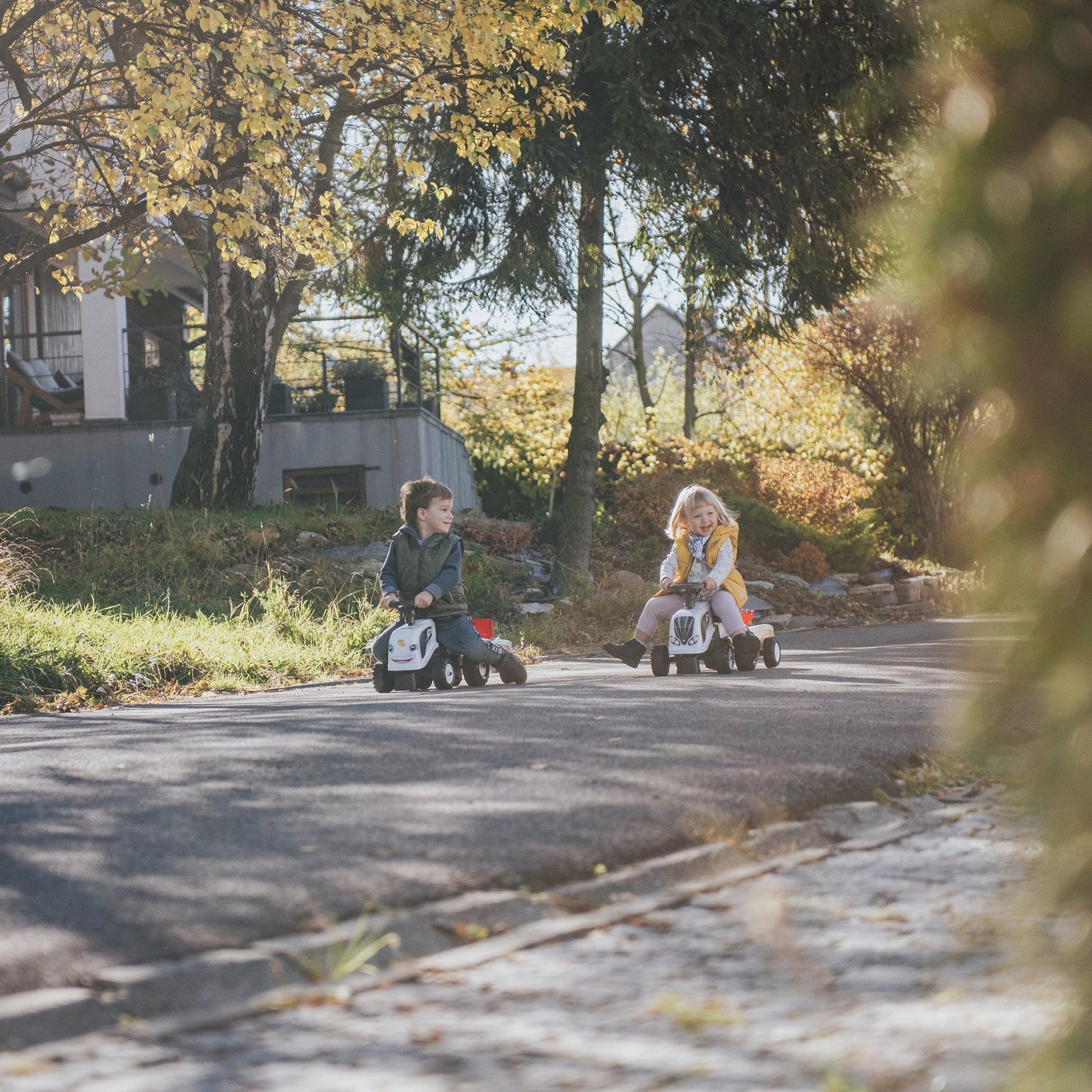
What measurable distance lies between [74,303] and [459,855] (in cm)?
2560

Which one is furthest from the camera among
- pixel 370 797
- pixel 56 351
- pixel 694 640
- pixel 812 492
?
pixel 56 351

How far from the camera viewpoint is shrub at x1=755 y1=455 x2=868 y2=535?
22.1 metres

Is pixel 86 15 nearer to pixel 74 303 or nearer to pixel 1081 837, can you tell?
pixel 1081 837

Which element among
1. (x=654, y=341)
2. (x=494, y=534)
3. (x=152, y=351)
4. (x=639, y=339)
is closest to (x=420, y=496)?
(x=494, y=534)

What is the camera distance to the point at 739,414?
2975cm

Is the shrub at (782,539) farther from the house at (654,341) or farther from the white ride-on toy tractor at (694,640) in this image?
the house at (654,341)

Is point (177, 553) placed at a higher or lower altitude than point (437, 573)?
higher

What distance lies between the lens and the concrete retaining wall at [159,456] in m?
19.9

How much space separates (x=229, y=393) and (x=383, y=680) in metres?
9.36

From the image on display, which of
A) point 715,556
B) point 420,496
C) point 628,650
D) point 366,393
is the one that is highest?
point 366,393

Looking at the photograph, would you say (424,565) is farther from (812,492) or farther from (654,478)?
(812,492)

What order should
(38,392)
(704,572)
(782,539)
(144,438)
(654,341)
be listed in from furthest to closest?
(654,341) → (38,392) → (144,438) → (782,539) → (704,572)

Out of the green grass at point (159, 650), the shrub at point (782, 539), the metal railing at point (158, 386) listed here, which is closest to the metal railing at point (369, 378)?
the metal railing at point (158, 386)

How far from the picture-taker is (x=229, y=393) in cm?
1703
